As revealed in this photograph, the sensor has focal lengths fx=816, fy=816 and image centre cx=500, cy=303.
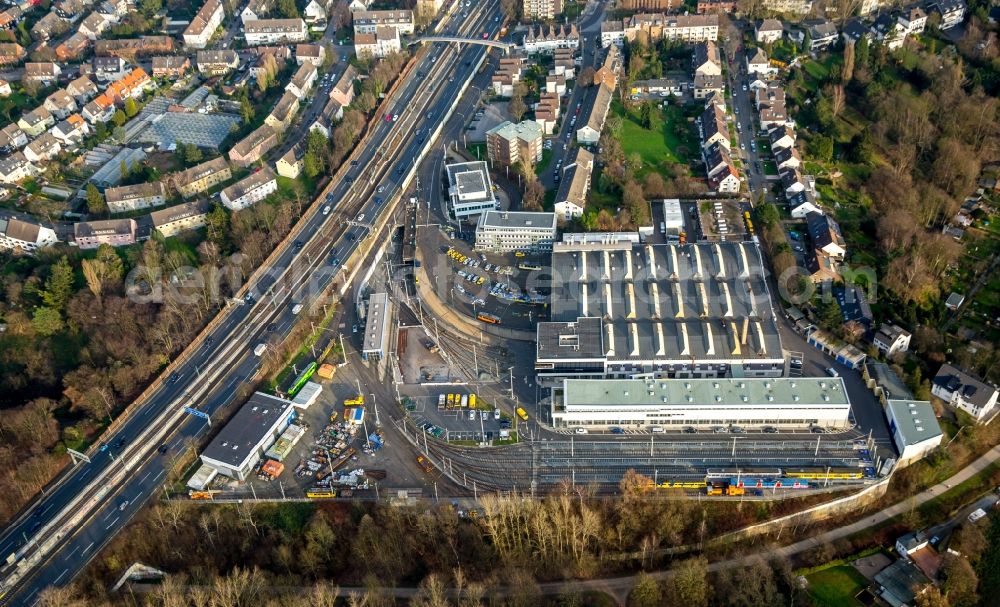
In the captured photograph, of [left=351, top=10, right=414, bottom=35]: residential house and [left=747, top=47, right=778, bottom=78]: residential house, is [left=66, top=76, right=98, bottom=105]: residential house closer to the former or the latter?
[left=351, top=10, right=414, bottom=35]: residential house

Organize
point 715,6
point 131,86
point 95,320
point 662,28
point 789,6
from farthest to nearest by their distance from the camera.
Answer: point 715,6, point 789,6, point 662,28, point 131,86, point 95,320

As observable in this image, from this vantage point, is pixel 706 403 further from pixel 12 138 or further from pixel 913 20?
pixel 12 138

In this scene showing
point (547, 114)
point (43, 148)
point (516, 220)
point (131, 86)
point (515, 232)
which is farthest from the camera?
point (131, 86)

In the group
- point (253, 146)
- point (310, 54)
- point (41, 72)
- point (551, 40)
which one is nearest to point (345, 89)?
point (310, 54)

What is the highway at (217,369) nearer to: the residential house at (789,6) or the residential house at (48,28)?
the residential house at (789,6)

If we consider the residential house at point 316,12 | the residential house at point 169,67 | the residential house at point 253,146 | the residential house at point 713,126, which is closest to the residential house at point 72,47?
the residential house at point 169,67

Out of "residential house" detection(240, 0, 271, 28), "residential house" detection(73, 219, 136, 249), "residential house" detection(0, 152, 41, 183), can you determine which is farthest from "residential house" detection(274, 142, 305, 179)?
"residential house" detection(240, 0, 271, 28)

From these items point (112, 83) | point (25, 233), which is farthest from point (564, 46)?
point (25, 233)
